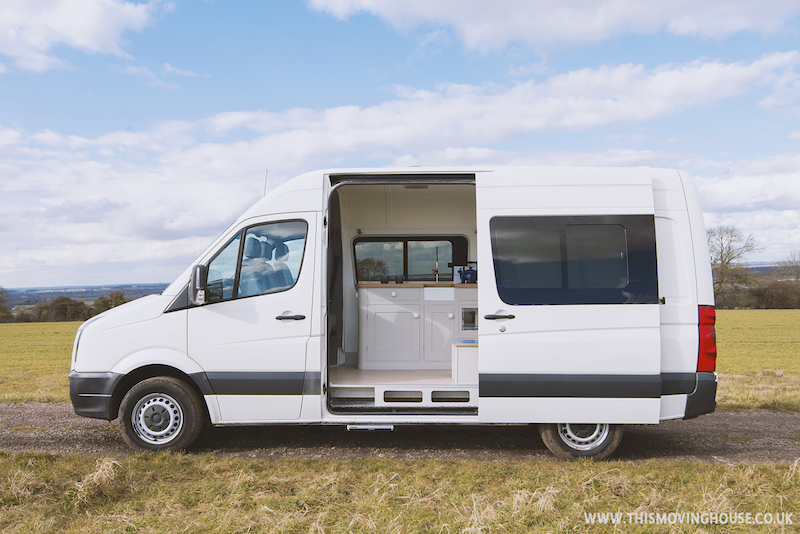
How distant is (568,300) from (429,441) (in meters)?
2.14

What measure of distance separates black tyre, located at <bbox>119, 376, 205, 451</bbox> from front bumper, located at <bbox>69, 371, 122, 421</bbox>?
0.15 m

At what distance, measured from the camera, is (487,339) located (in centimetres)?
519

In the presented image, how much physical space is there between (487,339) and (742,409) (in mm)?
4931

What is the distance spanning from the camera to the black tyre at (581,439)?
210 inches

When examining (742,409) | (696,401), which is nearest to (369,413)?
(696,401)

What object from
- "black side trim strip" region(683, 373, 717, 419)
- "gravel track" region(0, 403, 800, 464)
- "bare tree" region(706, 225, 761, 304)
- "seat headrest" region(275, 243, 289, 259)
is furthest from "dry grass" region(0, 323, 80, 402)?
"bare tree" region(706, 225, 761, 304)

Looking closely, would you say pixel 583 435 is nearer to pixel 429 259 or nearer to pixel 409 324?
pixel 409 324

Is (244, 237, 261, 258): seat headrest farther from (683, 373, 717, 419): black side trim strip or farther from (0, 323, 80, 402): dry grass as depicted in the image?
(0, 323, 80, 402): dry grass

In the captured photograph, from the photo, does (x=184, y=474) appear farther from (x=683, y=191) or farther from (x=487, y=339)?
(x=683, y=191)

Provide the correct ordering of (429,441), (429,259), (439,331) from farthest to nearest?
(429,259), (439,331), (429,441)

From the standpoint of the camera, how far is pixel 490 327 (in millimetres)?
5195

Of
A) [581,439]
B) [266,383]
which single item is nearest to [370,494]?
[266,383]

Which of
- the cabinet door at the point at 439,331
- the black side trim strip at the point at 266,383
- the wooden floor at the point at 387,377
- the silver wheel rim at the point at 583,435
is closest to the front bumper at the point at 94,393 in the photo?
the black side trim strip at the point at 266,383

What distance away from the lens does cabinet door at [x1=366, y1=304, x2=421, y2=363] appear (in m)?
7.40
